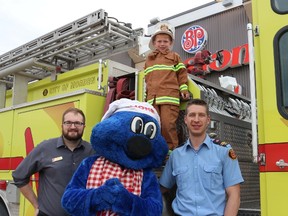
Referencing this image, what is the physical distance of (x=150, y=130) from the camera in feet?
8.23

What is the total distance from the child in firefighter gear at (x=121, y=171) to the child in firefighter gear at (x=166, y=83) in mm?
398

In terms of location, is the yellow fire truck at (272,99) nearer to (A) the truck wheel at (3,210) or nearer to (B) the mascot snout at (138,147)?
(B) the mascot snout at (138,147)

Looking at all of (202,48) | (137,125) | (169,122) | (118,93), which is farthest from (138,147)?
(202,48)

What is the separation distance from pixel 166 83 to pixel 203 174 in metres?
0.96

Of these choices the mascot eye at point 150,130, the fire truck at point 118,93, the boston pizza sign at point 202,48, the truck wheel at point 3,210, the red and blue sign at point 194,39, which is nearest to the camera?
the fire truck at point 118,93

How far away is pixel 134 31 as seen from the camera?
15.2ft

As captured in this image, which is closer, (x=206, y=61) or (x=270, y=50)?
(x=270, y=50)

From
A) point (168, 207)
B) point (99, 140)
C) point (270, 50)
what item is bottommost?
point (168, 207)

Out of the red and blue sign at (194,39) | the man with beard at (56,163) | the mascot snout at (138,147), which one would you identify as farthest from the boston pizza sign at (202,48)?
the mascot snout at (138,147)

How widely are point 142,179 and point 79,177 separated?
41 cm

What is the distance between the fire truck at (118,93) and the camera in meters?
2.36

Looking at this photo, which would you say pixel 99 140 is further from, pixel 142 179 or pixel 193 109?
pixel 193 109

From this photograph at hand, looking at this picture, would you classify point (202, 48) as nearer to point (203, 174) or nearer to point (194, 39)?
point (194, 39)

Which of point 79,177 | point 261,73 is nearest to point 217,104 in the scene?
point 261,73
